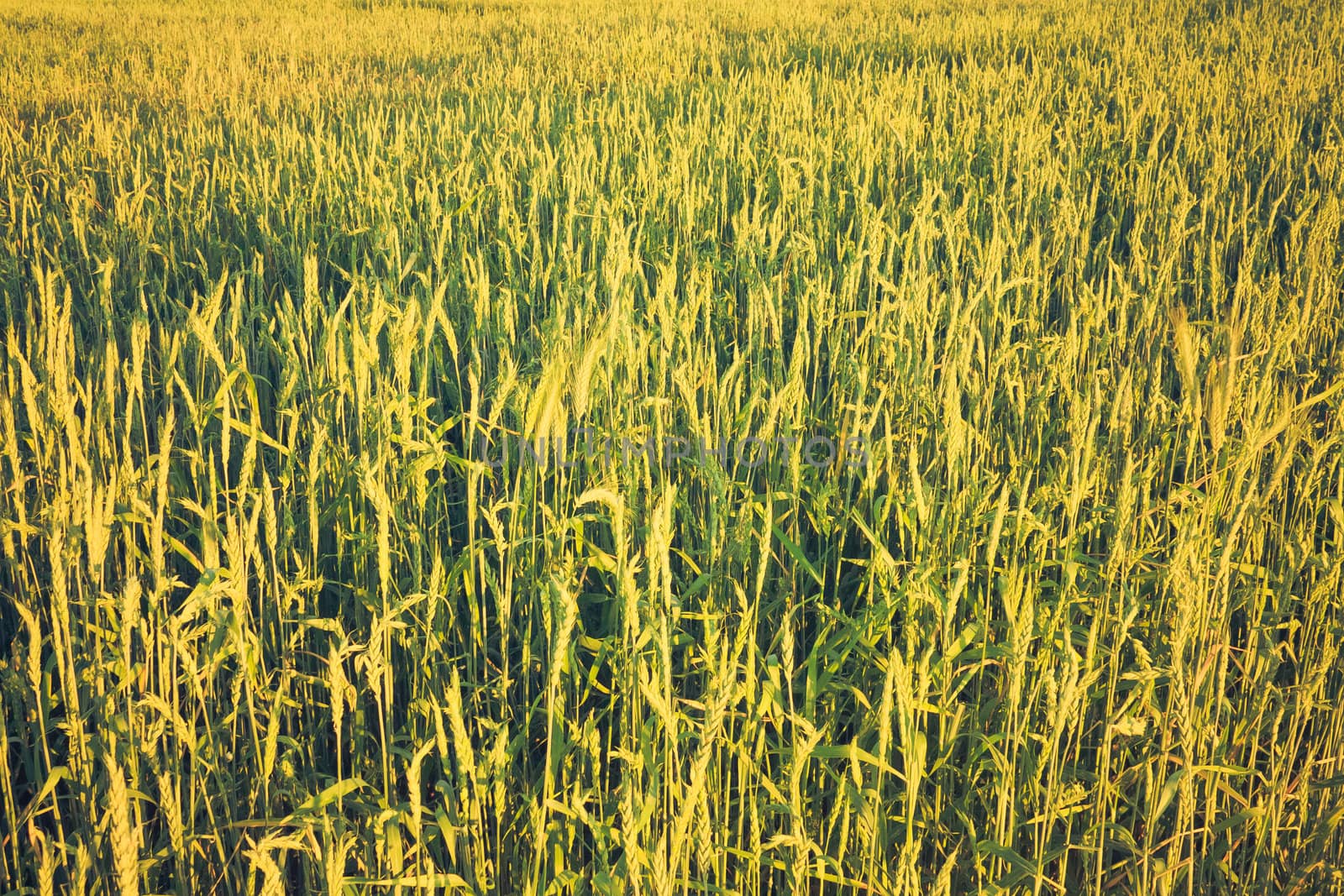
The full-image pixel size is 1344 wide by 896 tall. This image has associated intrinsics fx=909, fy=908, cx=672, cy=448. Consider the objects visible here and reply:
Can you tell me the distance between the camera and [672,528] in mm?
1316

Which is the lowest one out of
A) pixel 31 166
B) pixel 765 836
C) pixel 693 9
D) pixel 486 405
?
pixel 765 836

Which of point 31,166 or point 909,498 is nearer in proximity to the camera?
point 909,498

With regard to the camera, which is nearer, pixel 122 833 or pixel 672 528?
pixel 122 833

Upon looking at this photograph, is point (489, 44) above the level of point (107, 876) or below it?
above

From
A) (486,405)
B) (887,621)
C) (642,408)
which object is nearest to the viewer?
(887,621)

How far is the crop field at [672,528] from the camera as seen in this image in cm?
91

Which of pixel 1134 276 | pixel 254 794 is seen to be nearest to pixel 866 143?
pixel 1134 276

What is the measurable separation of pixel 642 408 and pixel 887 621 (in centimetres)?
62

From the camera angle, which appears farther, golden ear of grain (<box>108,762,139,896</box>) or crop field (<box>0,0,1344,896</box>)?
crop field (<box>0,0,1344,896</box>)

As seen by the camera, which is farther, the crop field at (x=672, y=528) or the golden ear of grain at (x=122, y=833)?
the crop field at (x=672, y=528)

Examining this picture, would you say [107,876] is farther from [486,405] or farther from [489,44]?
[489,44]

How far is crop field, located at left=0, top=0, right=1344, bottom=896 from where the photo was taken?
911 mm

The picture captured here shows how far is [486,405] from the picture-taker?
1924 millimetres

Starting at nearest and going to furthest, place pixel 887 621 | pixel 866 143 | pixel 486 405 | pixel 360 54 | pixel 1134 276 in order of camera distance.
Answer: pixel 887 621
pixel 486 405
pixel 1134 276
pixel 866 143
pixel 360 54
